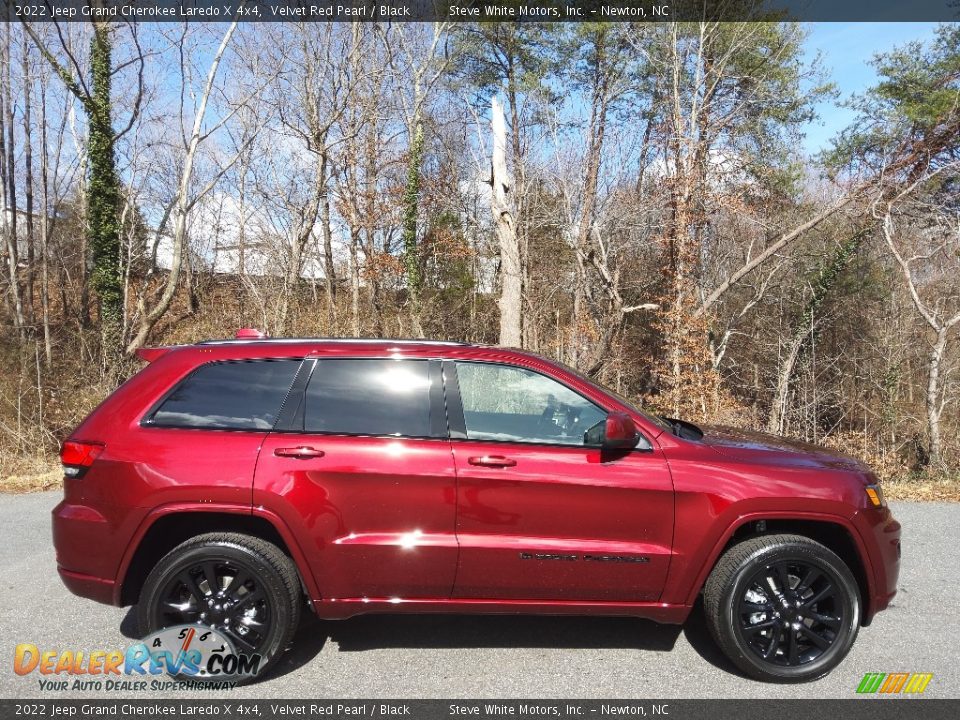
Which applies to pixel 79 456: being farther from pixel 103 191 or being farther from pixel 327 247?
pixel 327 247

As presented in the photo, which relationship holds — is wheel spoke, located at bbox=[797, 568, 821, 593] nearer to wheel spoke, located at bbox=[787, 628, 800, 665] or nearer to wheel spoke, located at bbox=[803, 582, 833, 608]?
wheel spoke, located at bbox=[803, 582, 833, 608]

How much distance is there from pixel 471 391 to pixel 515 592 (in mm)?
1064

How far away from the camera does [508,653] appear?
3555mm

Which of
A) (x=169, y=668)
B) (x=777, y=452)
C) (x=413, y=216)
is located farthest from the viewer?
(x=413, y=216)

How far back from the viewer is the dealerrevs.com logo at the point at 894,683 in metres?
3.24

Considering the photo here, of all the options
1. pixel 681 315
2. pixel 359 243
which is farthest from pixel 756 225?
pixel 359 243

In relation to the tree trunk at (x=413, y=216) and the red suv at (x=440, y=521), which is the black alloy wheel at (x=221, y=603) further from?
the tree trunk at (x=413, y=216)

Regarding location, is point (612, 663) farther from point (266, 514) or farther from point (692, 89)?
point (692, 89)

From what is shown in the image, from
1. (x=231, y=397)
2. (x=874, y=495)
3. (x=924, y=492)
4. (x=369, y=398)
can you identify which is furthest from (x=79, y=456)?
(x=924, y=492)

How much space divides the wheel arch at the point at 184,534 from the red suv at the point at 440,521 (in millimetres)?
11

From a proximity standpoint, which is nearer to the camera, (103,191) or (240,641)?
(240,641)

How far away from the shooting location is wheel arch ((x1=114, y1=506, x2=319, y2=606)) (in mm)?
3270

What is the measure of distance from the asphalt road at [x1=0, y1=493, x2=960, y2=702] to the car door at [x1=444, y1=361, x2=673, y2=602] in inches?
15.8

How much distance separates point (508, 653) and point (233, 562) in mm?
1534
